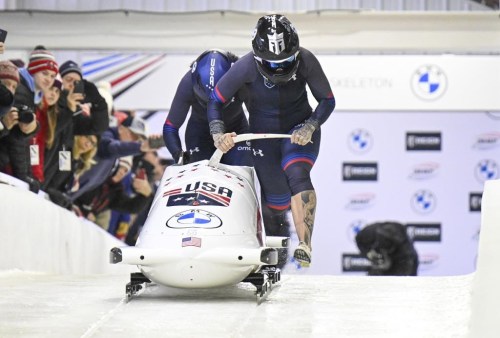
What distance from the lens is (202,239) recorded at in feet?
14.9

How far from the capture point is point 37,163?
294 inches

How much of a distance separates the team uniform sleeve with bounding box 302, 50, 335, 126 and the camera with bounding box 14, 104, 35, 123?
6.92 feet

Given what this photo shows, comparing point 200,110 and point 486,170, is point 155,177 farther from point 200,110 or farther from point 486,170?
point 200,110

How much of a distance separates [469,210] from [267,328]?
23.5 feet

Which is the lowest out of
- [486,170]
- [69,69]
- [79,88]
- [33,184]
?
[486,170]

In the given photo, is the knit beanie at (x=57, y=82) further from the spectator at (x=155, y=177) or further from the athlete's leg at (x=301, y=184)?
the athlete's leg at (x=301, y=184)

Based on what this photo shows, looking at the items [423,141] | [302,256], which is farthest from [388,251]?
[302,256]

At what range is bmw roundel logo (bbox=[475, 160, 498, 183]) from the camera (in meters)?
10.5

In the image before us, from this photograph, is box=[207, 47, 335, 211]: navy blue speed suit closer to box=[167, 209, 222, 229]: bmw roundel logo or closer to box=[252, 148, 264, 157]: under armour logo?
box=[252, 148, 264, 157]: under armour logo

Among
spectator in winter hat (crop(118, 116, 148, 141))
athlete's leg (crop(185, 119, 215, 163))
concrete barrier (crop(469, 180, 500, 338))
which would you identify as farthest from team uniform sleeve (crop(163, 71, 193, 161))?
spectator in winter hat (crop(118, 116, 148, 141))

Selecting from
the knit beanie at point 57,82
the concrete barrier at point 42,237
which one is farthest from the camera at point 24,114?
the knit beanie at point 57,82

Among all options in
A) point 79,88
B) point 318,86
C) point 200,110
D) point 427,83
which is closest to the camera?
point 318,86

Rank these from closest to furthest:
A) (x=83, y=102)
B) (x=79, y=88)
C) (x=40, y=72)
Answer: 1. (x=40, y=72)
2. (x=79, y=88)
3. (x=83, y=102)

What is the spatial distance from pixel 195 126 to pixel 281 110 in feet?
2.77
